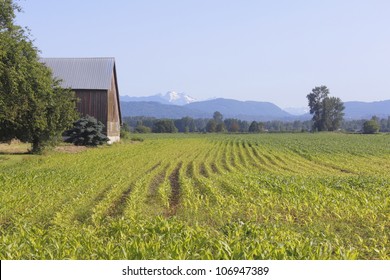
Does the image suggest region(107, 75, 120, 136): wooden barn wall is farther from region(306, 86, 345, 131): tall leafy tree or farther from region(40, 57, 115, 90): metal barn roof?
region(306, 86, 345, 131): tall leafy tree

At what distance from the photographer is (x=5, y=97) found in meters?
24.7

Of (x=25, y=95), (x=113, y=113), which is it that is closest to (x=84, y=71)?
(x=113, y=113)

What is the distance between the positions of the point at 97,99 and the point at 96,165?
2373 cm

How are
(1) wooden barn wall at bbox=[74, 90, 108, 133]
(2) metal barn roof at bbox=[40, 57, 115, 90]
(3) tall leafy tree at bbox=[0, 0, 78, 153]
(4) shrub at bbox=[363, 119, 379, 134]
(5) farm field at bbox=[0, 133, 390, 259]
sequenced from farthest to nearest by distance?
1. (4) shrub at bbox=[363, 119, 379, 134]
2. (2) metal barn roof at bbox=[40, 57, 115, 90]
3. (1) wooden barn wall at bbox=[74, 90, 108, 133]
4. (3) tall leafy tree at bbox=[0, 0, 78, 153]
5. (5) farm field at bbox=[0, 133, 390, 259]

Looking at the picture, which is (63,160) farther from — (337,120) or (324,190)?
(337,120)

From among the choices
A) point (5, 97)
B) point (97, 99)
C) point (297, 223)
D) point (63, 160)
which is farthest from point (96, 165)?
point (97, 99)

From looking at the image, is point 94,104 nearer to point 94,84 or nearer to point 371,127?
point 94,84

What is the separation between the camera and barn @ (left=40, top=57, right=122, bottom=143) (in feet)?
157

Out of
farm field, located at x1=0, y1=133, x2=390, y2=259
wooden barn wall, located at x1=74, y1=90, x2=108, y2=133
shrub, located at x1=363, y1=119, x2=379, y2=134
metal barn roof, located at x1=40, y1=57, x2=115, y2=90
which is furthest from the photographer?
shrub, located at x1=363, y1=119, x2=379, y2=134

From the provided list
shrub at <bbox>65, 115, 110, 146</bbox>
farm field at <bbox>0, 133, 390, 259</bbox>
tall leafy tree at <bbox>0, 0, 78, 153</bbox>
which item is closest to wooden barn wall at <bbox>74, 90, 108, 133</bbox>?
shrub at <bbox>65, 115, 110, 146</bbox>

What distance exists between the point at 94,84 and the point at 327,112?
102 metres

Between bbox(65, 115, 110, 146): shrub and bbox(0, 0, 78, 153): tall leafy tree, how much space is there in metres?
9.51

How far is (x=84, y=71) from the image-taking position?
165ft

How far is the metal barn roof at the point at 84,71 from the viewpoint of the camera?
159 feet
